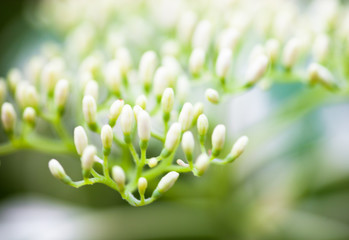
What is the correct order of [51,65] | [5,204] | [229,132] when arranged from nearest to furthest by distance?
[51,65]
[229,132]
[5,204]

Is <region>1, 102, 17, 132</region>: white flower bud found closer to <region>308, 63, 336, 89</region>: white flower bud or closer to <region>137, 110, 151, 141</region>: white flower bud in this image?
<region>137, 110, 151, 141</region>: white flower bud

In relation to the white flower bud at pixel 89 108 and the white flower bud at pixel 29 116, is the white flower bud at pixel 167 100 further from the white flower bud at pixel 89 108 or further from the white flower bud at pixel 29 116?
the white flower bud at pixel 29 116

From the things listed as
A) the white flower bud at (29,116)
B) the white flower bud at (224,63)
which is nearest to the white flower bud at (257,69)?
the white flower bud at (224,63)

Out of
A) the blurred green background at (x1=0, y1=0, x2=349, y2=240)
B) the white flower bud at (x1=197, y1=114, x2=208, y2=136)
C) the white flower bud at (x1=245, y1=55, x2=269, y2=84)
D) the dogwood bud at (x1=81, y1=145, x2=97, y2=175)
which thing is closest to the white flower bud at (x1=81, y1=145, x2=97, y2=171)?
the dogwood bud at (x1=81, y1=145, x2=97, y2=175)

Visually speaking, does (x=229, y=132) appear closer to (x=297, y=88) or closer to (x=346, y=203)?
(x=297, y=88)

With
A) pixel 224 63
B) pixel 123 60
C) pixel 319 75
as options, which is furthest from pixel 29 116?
pixel 319 75

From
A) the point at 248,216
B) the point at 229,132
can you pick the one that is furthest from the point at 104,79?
the point at 248,216
